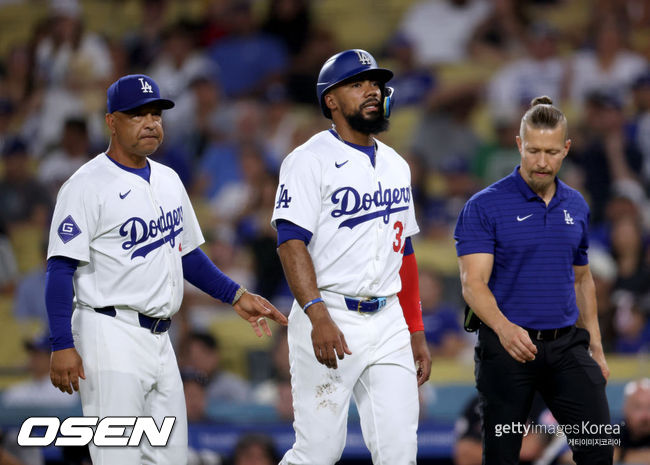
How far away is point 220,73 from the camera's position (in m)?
10.5

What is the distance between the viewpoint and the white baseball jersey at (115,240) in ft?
12.5

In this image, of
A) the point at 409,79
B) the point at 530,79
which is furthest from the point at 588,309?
the point at 409,79

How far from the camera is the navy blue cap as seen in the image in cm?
393

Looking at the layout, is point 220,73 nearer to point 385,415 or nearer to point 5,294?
point 5,294

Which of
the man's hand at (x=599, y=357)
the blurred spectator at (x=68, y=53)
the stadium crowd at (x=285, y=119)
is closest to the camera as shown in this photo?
the man's hand at (x=599, y=357)

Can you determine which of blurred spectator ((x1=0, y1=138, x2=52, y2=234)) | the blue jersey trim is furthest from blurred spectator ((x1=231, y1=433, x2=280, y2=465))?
blurred spectator ((x1=0, y1=138, x2=52, y2=234))

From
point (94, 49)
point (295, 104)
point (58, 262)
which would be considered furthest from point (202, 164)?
point (58, 262)

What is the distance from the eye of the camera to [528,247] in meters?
4.01

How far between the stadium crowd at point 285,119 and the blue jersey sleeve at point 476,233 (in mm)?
2618

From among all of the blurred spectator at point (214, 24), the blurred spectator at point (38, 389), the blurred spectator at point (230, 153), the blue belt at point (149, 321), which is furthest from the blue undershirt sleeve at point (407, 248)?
the blurred spectator at point (214, 24)

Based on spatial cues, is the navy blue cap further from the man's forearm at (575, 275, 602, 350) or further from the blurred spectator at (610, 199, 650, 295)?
the blurred spectator at (610, 199, 650, 295)

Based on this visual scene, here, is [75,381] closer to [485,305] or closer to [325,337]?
[325,337]

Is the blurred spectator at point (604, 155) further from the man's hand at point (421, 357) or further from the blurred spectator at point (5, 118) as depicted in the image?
the blurred spectator at point (5, 118)

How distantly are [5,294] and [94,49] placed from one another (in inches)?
127
